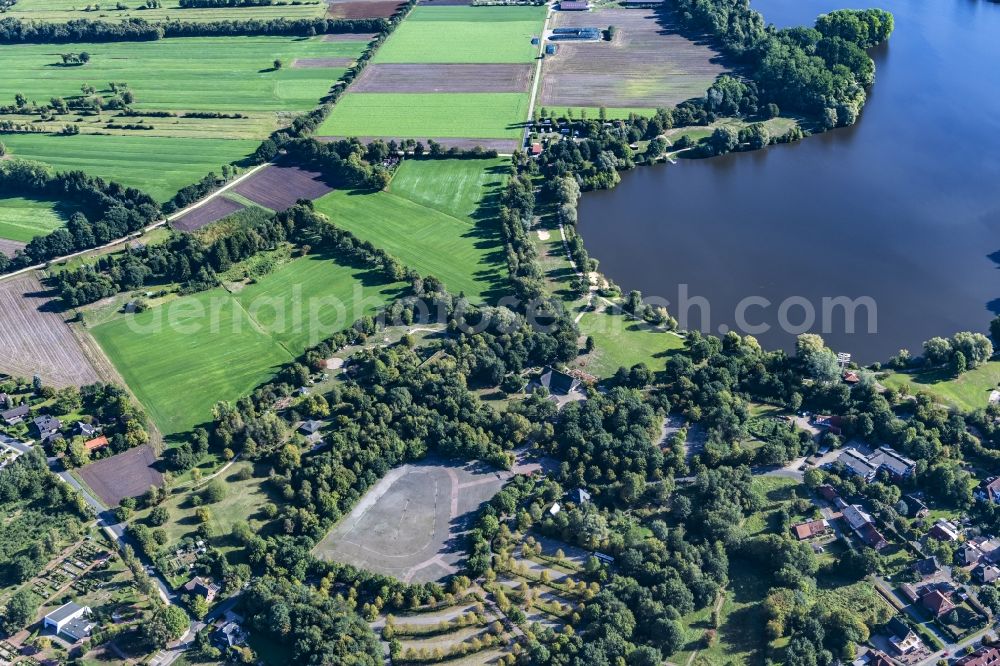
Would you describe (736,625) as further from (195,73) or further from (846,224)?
(195,73)

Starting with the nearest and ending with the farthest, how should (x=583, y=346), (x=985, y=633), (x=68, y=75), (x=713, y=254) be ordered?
1. (x=985, y=633)
2. (x=583, y=346)
3. (x=713, y=254)
4. (x=68, y=75)

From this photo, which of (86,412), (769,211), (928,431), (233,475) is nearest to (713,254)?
(769,211)

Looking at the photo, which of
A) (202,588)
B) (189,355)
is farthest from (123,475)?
(189,355)

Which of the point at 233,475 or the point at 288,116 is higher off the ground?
the point at 288,116

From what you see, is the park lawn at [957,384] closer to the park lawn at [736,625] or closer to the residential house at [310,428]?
the park lawn at [736,625]

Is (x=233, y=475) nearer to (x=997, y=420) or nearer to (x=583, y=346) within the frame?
(x=583, y=346)

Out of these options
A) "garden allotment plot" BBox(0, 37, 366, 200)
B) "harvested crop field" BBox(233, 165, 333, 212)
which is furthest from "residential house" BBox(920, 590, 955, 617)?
"garden allotment plot" BBox(0, 37, 366, 200)

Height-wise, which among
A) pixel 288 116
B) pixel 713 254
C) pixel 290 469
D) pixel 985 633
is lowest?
pixel 985 633
